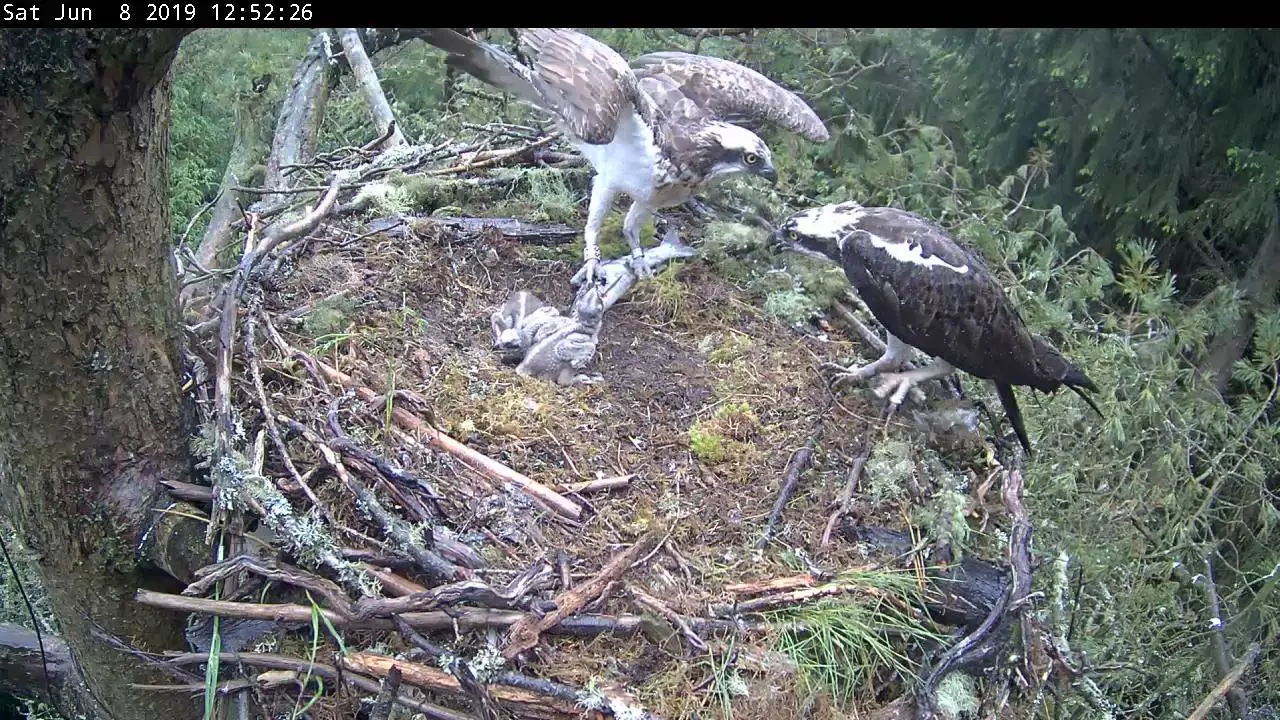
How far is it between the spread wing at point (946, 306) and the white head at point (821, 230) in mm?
141

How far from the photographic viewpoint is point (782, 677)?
2.15m

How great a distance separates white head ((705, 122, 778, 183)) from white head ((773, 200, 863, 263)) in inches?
9.7

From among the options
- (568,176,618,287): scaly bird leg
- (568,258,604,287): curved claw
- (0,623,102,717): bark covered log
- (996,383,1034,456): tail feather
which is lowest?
(0,623,102,717): bark covered log

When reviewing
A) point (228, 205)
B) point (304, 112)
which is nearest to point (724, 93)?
point (304, 112)

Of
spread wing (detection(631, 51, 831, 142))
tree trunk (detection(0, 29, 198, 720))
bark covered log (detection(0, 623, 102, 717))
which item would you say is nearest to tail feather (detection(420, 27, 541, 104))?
spread wing (detection(631, 51, 831, 142))

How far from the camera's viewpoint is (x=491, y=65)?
133 inches

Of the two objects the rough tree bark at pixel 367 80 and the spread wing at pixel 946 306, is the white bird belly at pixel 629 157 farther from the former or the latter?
the rough tree bark at pixel 367 80

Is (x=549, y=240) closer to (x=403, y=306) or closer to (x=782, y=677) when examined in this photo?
(x=403, y=306)

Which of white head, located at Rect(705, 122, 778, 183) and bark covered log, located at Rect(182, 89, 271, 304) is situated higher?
white head, located at Rect(705, 122, 778, 183)

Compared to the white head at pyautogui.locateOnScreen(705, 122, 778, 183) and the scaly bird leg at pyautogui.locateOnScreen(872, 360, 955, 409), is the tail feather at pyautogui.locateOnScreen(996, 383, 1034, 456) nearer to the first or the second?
the scaly bird leg at pyautogui.locateOnScreen(872, 360, 955, 409)

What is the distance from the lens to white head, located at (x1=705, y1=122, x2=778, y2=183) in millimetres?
3367

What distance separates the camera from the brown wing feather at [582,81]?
315 centimetres
